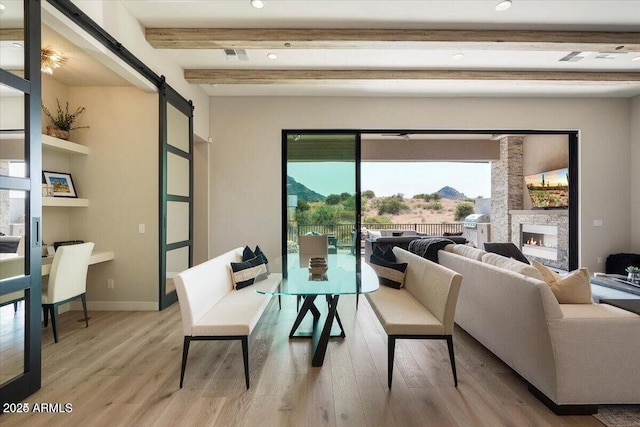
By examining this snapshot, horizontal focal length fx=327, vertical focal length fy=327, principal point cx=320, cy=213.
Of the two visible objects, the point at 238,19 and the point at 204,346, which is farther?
the point at 238,19

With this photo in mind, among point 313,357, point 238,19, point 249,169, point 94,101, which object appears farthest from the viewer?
point 249,169

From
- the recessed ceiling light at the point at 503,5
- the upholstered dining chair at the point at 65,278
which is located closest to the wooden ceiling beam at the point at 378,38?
the recessed ceiling light at the point at 503,5

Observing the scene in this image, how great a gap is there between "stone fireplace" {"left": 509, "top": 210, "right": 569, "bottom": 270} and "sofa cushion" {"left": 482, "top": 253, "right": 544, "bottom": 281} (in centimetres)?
463

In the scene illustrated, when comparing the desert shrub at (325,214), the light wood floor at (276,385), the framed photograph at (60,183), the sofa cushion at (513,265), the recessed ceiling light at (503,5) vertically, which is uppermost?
the recessed ceiling light at (503,5)

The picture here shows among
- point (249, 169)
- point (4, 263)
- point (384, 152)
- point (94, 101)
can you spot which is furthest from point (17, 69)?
point (384, 152)

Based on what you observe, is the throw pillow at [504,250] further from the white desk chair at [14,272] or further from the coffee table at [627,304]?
the white desk chair at [14,272]

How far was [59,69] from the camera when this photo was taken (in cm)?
371

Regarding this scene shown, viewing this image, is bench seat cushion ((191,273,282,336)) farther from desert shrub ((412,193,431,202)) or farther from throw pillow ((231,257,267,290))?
desert shrub ((412,193,431,202))

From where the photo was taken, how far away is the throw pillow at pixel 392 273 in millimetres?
3211

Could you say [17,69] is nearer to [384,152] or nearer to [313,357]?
[313,357]

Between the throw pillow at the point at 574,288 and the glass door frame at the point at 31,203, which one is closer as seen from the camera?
the glass door frame at the point at 31,203

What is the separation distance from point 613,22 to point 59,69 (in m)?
6.09

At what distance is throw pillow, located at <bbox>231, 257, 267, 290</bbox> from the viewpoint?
10.5 feet

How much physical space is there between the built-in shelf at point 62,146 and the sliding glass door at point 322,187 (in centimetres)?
286
